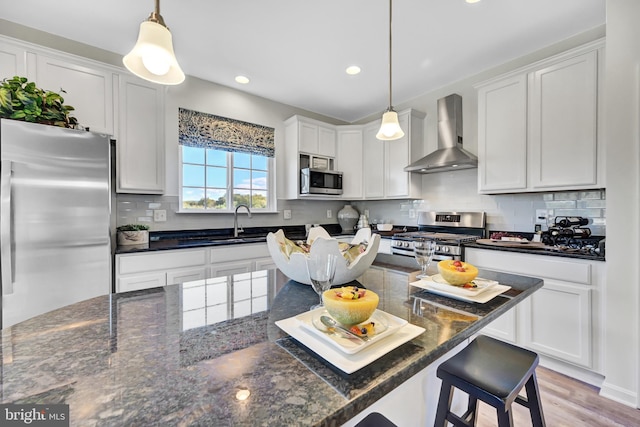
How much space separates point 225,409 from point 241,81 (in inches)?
131

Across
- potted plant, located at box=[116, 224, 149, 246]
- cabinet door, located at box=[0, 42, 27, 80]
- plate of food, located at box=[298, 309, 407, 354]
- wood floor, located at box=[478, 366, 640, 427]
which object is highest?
cabinet door, located at box=[0, 42, 27, 80]

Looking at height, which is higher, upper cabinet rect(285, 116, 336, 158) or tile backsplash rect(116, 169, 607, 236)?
upper cabinet rect(285, 116, 336, 158)

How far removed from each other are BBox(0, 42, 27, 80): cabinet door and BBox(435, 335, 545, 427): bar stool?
133 inches

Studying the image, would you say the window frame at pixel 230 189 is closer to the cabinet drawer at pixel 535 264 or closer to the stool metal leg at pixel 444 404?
the cabinet drawer at pixel 535 264

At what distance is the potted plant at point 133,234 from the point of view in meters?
2.43

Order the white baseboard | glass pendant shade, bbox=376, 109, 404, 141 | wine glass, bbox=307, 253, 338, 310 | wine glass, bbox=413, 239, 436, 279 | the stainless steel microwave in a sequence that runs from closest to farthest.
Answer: wine glass, bbox=307, 253, 338, 310 < wine glass, bbox=413, 239, 436, 279 < the white baseboard < glass pendant shade, bbox=376, 109, 404, 141 < the stainless steel microwave

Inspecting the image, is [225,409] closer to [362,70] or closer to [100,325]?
[100,325]

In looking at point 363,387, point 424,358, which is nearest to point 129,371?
point 363,387

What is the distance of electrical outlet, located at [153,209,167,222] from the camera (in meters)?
2.84

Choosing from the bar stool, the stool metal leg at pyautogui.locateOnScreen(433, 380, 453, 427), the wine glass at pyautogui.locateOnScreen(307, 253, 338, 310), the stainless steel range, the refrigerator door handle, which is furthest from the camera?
the stainless steel range

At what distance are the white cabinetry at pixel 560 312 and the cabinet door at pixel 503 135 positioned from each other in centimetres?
74

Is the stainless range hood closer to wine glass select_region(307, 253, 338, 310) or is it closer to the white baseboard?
the white baseboard

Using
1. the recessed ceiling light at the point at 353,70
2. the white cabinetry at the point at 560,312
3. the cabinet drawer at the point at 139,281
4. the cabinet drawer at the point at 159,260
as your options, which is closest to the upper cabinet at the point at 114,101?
the cabinet drawer at the point at 159,260

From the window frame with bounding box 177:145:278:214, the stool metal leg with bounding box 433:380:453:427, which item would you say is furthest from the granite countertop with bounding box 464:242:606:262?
the window frame with bounding box 177:145:278:214
